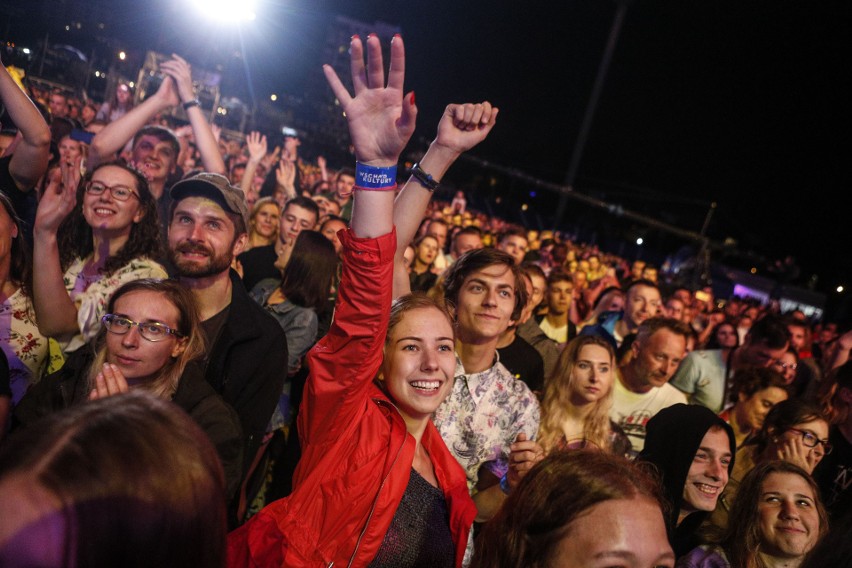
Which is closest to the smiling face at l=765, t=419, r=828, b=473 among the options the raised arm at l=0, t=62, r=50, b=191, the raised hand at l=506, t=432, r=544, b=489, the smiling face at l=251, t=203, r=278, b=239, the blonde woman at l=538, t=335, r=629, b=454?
the blonde woman at l=538, t=335, r=629, b=454

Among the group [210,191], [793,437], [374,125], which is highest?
[374,125]

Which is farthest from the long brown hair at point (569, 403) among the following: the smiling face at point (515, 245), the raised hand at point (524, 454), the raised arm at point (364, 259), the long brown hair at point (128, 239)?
the smiling face at point (515, 245)

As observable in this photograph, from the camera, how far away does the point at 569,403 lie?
361cm

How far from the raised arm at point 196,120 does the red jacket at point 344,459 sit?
2978 millimetres

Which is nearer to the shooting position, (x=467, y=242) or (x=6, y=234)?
(x=6, y=234)

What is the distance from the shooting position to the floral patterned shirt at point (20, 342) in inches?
102

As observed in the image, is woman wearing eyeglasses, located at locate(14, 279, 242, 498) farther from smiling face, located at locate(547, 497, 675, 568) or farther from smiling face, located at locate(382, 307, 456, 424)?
smiling face, located at locate(547, 497, 675, 568)

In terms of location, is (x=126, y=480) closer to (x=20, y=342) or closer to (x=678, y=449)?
(x=20, y=342)

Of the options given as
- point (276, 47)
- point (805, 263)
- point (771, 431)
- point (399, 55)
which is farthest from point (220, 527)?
point (276, 47)

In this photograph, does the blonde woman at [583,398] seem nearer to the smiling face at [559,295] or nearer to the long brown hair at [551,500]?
the long brown hair at [551,500]

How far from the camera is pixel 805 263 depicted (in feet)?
108

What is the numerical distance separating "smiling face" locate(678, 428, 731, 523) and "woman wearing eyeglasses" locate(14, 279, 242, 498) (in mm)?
2273

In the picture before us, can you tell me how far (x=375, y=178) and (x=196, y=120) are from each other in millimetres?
3255

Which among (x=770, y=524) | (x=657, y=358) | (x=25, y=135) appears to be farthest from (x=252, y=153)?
(x=770, y=524)
